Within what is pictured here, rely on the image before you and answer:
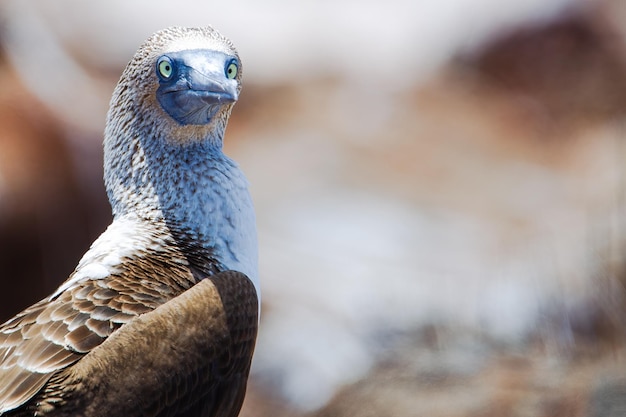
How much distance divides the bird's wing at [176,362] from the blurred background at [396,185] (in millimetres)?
3397

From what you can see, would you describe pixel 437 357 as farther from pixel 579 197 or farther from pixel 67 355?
pixel 579 197

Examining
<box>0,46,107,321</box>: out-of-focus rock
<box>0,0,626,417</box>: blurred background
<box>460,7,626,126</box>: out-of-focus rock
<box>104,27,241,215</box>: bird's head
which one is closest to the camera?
<box>104,27,241,215</box>: bird's head

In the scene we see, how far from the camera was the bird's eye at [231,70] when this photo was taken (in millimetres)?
5312

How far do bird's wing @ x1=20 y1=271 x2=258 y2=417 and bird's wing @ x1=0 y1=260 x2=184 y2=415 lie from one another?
0.07 m

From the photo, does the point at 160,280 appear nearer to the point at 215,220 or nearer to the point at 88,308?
the point at 88,308

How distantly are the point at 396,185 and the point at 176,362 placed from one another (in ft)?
35.8

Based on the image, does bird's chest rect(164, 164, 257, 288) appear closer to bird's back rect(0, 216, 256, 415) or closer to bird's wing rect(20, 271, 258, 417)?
bird's back rect(0, 216, 256, 415)

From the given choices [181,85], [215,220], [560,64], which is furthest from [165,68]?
[560,64]

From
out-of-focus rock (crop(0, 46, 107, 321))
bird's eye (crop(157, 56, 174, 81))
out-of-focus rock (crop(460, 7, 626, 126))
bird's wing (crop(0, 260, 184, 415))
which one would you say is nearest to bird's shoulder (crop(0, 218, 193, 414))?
bird's wing (crop(0, 260, 184, 415))

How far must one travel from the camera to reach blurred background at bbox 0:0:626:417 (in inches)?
359

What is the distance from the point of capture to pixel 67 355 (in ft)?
14.6

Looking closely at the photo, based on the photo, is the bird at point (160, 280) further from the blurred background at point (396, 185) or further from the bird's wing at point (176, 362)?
the blurred background at point (396, 185)

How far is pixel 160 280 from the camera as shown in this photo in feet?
16.1

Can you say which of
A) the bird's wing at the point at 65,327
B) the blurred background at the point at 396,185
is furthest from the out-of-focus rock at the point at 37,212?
the bird's wing at the point at 65,327
